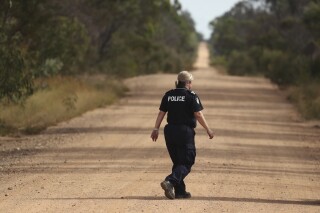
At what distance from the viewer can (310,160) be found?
1633 centimetres

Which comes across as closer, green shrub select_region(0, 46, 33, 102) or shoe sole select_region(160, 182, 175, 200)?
shoe sole select_region(160, 182, 175, 200)

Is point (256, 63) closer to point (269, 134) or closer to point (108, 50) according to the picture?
point (108, 50)

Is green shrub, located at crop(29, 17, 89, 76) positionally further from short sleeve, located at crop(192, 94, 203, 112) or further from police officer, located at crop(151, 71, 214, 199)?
short sleeve, located at crop(192, 94, 203, 112)

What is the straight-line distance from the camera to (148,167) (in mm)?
14359

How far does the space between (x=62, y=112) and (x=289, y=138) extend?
25.6ft

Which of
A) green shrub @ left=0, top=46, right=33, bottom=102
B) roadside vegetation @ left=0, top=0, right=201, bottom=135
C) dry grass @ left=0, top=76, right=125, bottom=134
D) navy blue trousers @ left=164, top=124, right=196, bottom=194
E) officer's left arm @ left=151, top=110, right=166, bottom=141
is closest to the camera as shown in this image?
navy blue trousers @ left=164, top=124, right=196, bottom=194

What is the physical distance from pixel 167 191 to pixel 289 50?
4842 cm

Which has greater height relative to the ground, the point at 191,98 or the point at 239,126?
the point at 191,98

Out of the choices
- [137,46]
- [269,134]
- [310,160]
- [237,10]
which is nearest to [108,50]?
[137,46]

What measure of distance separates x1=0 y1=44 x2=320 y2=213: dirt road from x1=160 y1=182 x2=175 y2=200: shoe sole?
81 millimetres

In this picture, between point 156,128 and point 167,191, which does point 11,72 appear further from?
point 167,191

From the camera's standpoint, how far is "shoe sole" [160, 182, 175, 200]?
34.8 ft

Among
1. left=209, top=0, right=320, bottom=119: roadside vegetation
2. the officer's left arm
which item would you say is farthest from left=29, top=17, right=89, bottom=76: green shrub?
the officer's left arm

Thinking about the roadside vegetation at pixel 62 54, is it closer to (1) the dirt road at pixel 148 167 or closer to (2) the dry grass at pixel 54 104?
(2) the dry grass at pixel 54 104
